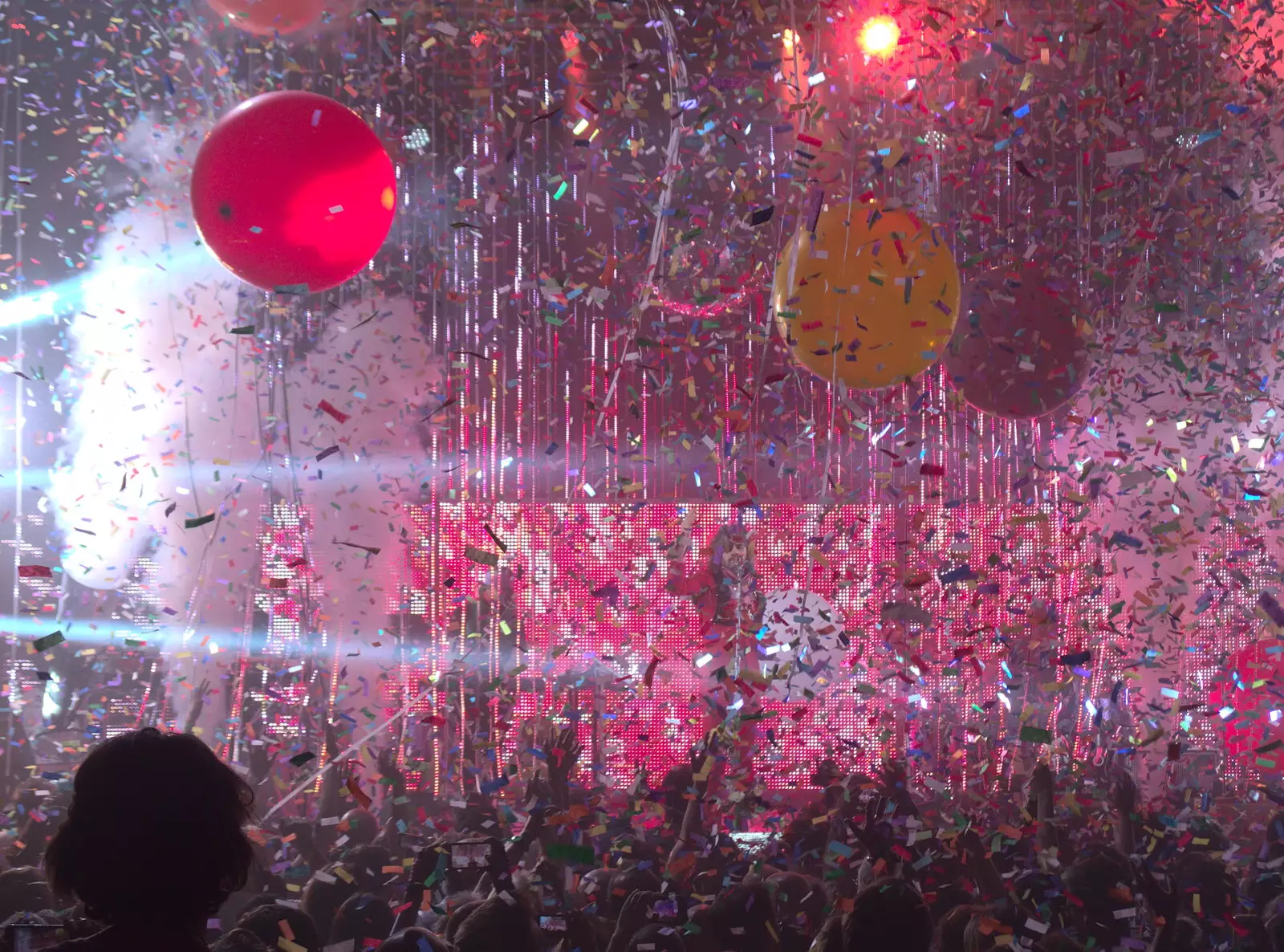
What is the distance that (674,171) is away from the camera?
5.01 meters

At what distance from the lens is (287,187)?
262 cm

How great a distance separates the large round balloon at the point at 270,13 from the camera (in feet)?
11.2

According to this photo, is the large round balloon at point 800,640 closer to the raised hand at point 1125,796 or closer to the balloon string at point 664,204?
the balloon string at point 664,204

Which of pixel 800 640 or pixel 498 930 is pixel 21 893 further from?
pixel 800 640

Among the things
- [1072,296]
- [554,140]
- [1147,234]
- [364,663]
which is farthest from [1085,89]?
[364,663]

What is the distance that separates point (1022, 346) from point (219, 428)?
12.6ft

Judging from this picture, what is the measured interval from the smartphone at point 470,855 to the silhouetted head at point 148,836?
4.29 ft

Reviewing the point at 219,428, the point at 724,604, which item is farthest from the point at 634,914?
the point at 219,428

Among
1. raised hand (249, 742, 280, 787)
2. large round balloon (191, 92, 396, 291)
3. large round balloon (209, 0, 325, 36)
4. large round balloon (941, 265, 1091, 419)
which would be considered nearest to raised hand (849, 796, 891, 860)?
large round balloon (941, 265, 1091, 419)

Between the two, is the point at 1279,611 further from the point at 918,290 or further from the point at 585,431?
the point at 585,431

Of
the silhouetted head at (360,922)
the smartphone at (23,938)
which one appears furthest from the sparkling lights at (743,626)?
the smartphone at (23,938)

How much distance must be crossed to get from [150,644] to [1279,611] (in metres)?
5.28

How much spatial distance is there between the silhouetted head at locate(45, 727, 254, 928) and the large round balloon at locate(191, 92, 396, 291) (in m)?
1.78

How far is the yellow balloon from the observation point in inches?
124
